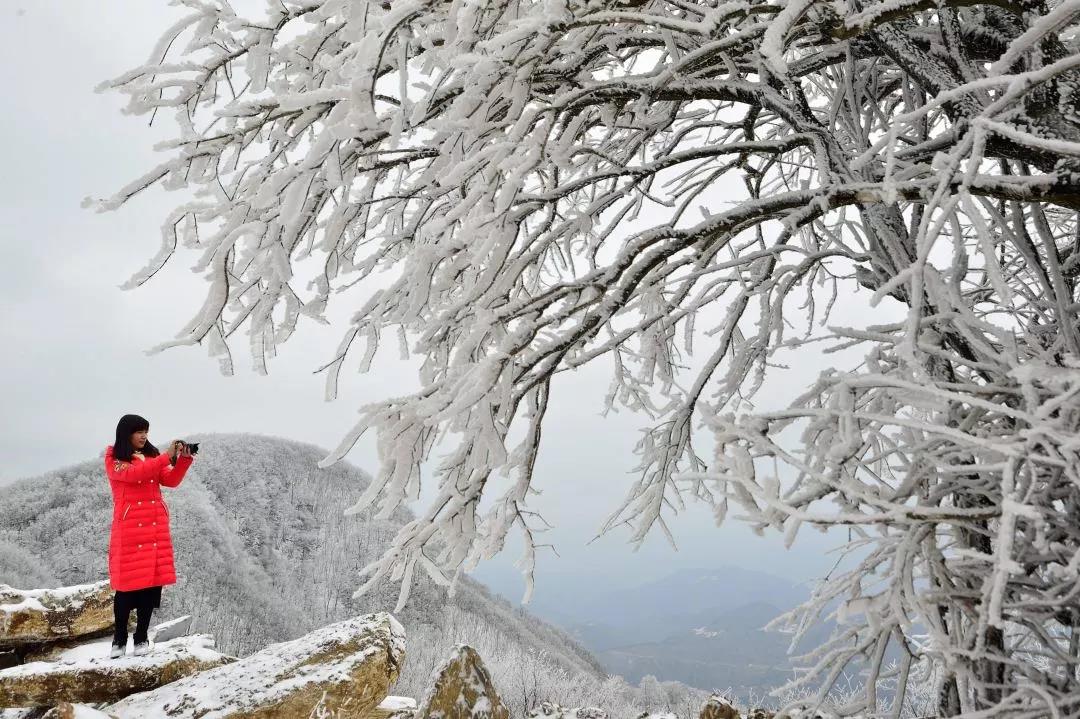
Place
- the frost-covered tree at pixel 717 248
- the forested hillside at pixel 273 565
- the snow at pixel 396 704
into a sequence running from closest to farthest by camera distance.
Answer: the frost-covered tree at pixel 717 248 → the snow at pixel 396 704 → the forested hillside at pixel 273 565

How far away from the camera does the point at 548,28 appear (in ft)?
5.21

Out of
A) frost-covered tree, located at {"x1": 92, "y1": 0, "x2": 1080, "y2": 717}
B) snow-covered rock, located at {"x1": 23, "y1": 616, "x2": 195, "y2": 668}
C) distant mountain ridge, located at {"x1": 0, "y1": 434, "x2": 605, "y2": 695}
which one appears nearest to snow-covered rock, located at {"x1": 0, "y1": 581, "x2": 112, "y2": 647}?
snow-covered rock, located at {"x1": 23, "y1": 616, "x2": 195, "y2": 668}

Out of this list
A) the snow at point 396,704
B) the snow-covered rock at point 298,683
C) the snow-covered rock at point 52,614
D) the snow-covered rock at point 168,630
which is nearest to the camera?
the snow-covered rock at point 298,683

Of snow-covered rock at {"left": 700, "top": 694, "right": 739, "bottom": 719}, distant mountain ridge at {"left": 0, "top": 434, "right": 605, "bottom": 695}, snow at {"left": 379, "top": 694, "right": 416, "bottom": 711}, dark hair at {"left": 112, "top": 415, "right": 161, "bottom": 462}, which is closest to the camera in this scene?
snow-covered rock at {"left": 700, "top": 694, "right": 739, "bottom": 719}

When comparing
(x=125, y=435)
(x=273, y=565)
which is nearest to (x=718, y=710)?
(x=125, y=435)

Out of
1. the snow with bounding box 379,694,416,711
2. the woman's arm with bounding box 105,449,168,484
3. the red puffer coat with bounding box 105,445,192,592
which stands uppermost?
the woman's arm with bounding box 105,449,168,484

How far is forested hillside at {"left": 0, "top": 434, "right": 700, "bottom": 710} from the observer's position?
8.39m

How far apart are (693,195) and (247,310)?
8.24ft

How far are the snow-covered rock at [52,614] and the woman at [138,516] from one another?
54.4 inches

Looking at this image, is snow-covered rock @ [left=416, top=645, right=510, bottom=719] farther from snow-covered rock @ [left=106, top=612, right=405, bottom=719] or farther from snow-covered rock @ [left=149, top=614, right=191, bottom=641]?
snow-covered rock @ [left=149, top=614, right=191, bottom=641]

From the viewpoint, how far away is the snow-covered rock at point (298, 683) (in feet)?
13.0

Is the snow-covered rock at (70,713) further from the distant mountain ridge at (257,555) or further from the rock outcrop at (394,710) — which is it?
the distant mountain ridge at (257,555)

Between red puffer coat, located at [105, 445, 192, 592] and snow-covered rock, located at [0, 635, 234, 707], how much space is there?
72cm

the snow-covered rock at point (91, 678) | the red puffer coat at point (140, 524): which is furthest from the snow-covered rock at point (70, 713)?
the snow-covered rock at point (91, 678)
